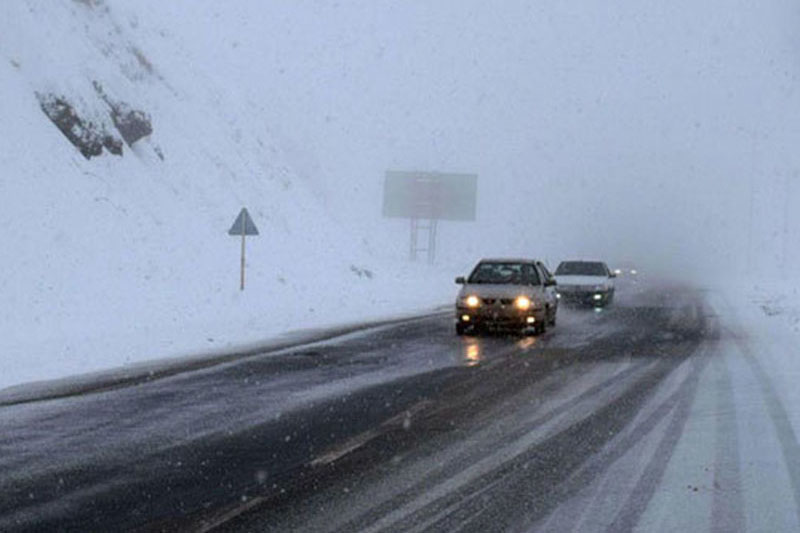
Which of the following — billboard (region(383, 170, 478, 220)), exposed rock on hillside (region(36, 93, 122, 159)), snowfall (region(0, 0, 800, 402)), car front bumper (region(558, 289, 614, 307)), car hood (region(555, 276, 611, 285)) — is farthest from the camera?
billboard (region(383, 170, 478, 220))

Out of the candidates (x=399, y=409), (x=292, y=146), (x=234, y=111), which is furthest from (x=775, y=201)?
(x=399, y=409)

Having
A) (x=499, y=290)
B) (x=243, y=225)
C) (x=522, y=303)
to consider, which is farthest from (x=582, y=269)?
(x=522, y=303)

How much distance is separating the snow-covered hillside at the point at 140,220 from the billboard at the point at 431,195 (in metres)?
27.6

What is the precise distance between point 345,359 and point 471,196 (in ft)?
222

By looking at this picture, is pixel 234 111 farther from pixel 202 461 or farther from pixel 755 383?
pixel 202 461

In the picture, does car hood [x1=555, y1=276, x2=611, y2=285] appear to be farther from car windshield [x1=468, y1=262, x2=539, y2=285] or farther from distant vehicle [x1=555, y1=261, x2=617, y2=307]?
car windshield [x1=468, y1=262, x2=539, y2=285]

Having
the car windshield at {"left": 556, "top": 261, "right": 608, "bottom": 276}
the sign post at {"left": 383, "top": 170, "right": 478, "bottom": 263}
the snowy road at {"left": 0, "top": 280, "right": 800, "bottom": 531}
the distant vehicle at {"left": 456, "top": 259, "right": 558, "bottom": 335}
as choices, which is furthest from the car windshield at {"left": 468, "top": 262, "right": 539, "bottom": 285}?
the sign post at {"left": 383, "top": 170, "right": 478, "bottom": 263}

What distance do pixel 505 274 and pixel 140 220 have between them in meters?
15.1

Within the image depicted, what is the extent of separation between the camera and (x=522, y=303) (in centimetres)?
2102

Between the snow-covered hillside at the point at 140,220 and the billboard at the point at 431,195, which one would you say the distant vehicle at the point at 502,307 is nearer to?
the snow-covered hillside at the point at 140,220

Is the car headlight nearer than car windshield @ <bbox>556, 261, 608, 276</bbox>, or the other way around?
the car headlight

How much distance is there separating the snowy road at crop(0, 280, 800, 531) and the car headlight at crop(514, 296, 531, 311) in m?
5.32

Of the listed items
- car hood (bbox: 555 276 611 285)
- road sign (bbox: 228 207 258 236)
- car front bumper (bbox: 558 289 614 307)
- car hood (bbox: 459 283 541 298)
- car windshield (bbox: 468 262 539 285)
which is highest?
road sign (bbox: 228 207 258 236)

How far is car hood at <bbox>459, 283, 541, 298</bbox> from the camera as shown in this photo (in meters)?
21.2
